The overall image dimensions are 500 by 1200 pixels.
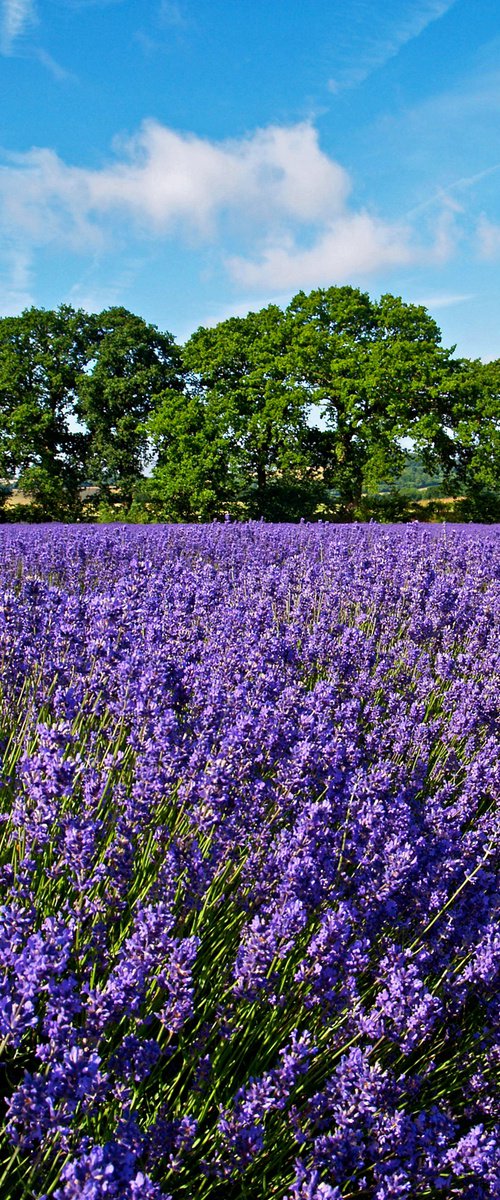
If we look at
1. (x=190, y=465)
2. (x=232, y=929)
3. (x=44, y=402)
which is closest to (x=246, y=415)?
(x=190, y=465)

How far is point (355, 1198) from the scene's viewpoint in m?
1.74

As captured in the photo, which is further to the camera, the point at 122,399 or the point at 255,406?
the point at 122,399

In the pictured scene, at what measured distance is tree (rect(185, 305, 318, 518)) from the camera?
79.4 feet

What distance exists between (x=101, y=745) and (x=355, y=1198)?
1.64 meters

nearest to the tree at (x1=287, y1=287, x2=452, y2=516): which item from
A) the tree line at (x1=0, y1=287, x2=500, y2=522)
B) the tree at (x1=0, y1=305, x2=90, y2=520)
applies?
the tree line at (x1=0, y1=287, x2=500, y2=522)

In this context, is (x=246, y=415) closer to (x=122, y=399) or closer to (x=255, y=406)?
(x=255, y=406)

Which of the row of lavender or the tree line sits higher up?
the tree line

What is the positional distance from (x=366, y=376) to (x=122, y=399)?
9.12 m

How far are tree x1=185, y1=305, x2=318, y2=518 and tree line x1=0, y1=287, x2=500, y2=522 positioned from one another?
2.2 inches

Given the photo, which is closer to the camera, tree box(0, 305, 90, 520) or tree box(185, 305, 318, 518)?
tree box(185, 305, 318, 518)

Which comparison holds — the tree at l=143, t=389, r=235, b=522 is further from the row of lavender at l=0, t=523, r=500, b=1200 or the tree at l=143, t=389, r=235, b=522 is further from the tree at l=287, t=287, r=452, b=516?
the row of lavender at l=0, t=523, r=500, b=1200

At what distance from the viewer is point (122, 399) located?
87.4 feet

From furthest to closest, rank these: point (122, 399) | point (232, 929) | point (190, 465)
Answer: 1. point (122, 399)
2. point (190, 465)
3. point (232, 929)

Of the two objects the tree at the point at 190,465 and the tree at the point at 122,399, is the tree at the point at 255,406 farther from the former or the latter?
the tree at the point at 122,399
